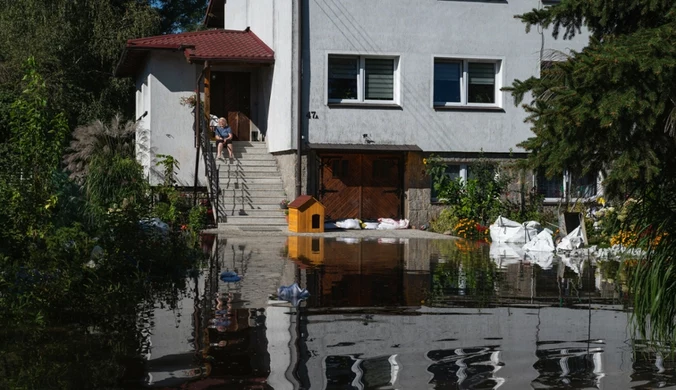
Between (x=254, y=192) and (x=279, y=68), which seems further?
(x=279, y=68)

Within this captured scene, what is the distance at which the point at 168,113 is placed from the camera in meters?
28.6

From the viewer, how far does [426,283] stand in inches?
523

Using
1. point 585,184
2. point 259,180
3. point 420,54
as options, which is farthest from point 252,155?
point 585,184

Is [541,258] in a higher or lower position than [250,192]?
lower

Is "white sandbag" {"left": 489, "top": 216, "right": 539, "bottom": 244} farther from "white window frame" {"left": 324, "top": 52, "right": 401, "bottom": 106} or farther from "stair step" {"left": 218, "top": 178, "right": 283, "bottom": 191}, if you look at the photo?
"stair step" {"left": 218, "top": 178, "right": 283, "bottom": 191}

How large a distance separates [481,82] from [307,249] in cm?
978

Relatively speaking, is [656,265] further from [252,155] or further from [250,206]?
[252,155]

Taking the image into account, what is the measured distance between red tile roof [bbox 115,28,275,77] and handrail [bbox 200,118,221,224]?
185 cm

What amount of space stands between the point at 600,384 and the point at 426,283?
21.1 ft

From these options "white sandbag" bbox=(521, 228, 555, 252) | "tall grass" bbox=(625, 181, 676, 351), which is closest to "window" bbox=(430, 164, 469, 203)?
"white sandbag" bbox=(521, 228, 555, 252)

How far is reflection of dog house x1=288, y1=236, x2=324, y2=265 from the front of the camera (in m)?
16.9

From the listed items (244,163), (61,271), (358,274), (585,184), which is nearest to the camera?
(61,271)

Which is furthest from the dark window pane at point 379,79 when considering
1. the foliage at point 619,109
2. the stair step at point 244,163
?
the foliage at point 619,109

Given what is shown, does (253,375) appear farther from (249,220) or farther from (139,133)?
(139,133)
